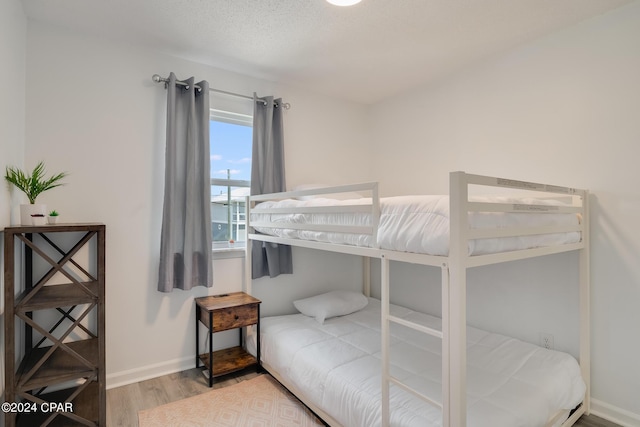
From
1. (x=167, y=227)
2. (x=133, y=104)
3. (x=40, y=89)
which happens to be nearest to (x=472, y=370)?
(x=167, y=227)

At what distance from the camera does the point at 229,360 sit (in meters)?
2.52

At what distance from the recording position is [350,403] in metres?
1.67

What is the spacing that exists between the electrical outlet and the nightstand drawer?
2.01 m

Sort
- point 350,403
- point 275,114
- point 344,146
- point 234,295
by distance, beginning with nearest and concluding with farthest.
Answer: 1. point 350,403
2. point 234,295
3. point 275,114
4. point 344,146

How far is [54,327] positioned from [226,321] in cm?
104

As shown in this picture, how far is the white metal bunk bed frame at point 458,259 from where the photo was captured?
1.26m

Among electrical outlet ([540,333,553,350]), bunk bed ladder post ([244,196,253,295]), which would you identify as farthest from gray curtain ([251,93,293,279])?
electrical outlet ([540,333,553,350])

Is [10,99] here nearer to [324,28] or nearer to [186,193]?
[186,193]

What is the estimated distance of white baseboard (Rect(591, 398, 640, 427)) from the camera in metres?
1.87

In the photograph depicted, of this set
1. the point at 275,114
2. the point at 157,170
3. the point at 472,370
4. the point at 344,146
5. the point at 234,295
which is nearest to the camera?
the point at 472,370

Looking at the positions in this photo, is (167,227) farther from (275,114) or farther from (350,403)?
(350,403)

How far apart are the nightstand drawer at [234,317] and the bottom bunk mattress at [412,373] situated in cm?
17

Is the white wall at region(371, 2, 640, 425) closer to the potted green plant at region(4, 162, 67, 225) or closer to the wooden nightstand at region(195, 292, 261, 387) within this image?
the wooden nightstand at region(195, 292, 261, 387)

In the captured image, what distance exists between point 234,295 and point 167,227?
78 centimetres
